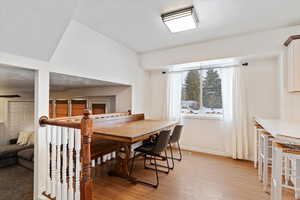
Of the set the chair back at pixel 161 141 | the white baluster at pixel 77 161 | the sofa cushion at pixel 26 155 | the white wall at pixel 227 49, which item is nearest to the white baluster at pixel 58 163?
the white baluster at pixel 77 161

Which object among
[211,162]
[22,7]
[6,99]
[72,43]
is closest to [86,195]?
[22,7]

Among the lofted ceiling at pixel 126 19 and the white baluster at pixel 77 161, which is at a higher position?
the lofted ceiling at pixel 126 19

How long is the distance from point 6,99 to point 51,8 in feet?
14.2

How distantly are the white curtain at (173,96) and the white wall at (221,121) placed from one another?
0.20 metres

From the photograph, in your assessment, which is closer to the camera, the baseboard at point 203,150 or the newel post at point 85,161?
the newel post at point 85,161

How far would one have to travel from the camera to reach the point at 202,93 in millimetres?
3674

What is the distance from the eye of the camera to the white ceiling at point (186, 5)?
1.85 metres

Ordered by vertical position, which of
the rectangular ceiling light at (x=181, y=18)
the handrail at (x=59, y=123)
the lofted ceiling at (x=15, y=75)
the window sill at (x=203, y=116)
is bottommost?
the window sill at (x=203, y=116)

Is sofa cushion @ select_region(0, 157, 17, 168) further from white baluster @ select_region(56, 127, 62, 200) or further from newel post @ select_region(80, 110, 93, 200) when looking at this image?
newel post @ select_region(80, 110, 93, 200)

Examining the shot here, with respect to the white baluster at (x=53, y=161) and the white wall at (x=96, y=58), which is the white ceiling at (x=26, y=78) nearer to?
the white wall at (x=96, y=58)

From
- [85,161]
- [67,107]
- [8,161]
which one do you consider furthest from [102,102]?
[85,161]

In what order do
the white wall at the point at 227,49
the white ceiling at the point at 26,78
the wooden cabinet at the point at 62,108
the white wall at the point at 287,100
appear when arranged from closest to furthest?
the white ceiling at the point at 26,78, the white wall at the point at 287,100, the white wall at the point at 227,49, the wooden cabinet at the point at 62,108

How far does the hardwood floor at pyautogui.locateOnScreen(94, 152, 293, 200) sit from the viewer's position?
1898mm

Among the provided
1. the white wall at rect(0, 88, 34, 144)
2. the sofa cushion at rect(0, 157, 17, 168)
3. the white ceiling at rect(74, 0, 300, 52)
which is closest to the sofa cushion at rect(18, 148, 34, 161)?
the sofa cushion at rect(0, 157, 17, 168)
